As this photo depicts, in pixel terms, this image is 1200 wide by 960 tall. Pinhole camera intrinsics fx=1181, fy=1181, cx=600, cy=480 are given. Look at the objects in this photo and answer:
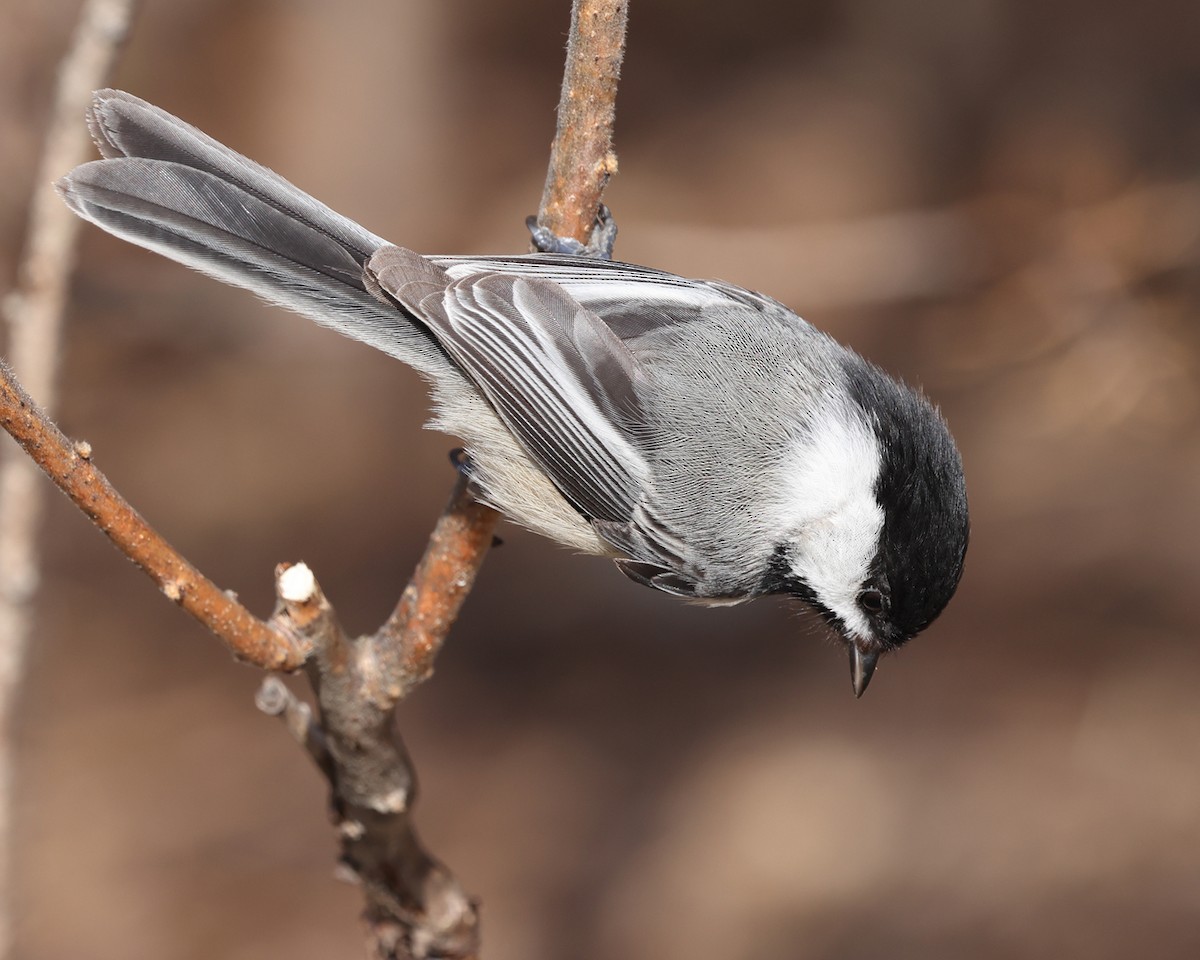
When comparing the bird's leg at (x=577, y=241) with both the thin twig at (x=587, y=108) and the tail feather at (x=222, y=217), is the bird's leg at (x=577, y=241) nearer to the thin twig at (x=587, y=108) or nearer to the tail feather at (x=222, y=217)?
the thin twig at (x=587, y=108)

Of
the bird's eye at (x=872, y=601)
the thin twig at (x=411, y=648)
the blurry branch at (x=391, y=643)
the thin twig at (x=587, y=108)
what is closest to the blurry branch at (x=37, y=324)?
the blurry branch at (x=391, y=643)

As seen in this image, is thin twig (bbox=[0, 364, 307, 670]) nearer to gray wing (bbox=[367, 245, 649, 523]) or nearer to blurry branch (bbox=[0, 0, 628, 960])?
blurry branch (bbox=[0, 0, 628, 960])

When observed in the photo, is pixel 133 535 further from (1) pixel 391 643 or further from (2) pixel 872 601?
(2) pixel 872 601

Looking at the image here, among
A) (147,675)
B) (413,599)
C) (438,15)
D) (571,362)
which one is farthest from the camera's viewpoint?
(438,15)

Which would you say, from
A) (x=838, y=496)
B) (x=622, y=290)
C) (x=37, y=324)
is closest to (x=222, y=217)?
(x=37, y=324)

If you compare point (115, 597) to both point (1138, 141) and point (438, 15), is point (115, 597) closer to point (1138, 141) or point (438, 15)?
point (438, 15)

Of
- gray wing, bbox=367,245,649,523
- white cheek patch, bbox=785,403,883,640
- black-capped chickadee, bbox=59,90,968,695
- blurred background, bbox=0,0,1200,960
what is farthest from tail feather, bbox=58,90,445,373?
blurred background, bbox=0,0,1200,960

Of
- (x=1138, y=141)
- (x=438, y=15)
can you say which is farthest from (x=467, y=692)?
(x=1138, y=141)

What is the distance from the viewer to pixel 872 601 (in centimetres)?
198

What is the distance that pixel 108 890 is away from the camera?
3566mm

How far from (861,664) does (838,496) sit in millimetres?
347

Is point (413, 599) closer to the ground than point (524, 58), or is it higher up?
closer to the ground

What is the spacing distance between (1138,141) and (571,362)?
9.79ft

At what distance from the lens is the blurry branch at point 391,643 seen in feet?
5.12
